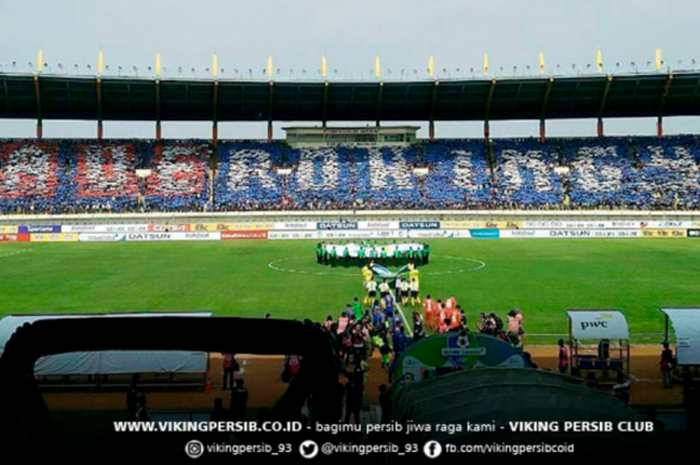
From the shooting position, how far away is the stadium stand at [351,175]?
62.6m

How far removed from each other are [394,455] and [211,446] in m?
2.38

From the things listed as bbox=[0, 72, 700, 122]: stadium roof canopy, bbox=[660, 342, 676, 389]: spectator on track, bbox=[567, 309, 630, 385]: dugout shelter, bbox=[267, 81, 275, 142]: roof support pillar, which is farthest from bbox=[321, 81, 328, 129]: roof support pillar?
bbox=[660, 342, 676, 389]: spectator on track

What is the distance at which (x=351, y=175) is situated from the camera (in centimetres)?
6950

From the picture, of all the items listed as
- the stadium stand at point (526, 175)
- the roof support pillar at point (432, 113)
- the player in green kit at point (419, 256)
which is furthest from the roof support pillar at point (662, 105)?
the player in green kit at point (419, 256)

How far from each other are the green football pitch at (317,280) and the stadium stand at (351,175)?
530 inches

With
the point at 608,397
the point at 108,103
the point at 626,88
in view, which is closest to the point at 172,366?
the point at 608,397

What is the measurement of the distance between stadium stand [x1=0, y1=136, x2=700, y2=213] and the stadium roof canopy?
3.47 metres

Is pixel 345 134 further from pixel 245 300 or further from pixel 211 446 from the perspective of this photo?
pixel 211 446

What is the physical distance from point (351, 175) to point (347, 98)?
754 centimetres

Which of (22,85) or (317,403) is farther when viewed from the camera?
(22,85)

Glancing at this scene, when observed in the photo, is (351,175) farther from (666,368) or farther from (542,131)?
(666,368)

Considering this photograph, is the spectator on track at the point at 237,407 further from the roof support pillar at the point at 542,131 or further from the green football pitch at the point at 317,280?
the roof support pillar at the point at 542,131

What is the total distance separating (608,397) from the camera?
6.36 m

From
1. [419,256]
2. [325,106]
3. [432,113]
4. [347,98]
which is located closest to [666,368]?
[419,256]
